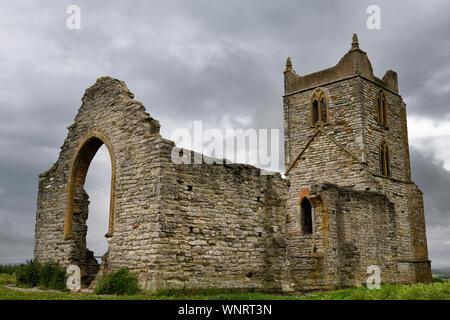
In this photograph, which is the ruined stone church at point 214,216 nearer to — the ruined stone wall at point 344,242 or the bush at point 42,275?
the ruined stone wall at point 344,242

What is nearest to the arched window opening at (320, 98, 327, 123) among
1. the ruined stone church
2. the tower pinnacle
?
the ruined stone church

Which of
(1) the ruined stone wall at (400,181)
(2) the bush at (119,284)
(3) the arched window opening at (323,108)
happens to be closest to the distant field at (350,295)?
(2) the bush at (119,284)

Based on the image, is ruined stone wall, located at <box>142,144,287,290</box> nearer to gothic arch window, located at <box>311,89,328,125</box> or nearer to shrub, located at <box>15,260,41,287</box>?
shrub, located at <box>15,260,41,287</box>

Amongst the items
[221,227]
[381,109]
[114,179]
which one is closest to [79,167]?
[114,179]

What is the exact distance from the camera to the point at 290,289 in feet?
45.4

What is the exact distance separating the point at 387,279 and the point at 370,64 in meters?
12.1

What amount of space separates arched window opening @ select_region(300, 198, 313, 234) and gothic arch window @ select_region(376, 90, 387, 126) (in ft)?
21.6

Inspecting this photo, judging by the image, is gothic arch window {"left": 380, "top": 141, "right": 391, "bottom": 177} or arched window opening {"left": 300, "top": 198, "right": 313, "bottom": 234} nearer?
arched window opening {"left": 300, "top": 198, "right": 313, "bottom": 234}

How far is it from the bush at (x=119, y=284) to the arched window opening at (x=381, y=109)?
18501 millimetres

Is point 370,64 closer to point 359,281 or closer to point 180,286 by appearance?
point 359,281

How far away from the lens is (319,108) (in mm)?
26062

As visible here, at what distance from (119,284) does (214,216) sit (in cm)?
317

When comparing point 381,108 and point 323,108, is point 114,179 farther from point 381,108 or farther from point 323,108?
point 381,108

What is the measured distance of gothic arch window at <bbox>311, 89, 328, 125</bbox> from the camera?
25.9 m
